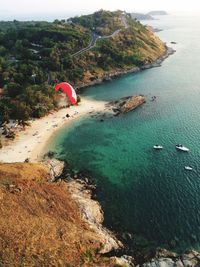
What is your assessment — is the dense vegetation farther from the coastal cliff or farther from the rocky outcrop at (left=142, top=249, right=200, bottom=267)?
the rocky outcrop at (left=142, top=249, right=200, bottom=267)

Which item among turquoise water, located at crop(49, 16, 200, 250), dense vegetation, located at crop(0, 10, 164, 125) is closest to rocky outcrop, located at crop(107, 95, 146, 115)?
turquoise water, located at crop(49, 16, 200, 250)

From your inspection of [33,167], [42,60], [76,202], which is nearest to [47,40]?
[42,60]

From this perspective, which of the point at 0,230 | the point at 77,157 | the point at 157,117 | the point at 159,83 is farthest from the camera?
the point at 159,83

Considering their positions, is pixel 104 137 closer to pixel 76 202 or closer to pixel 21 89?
pixel 76 202

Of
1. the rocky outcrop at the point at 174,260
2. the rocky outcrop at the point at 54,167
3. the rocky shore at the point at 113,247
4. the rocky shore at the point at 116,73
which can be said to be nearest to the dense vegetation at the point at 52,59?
the rocky shore at the point at 116,73

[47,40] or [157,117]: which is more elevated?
[47,40]

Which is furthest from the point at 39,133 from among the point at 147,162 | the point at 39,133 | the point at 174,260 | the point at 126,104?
the point at 174,260

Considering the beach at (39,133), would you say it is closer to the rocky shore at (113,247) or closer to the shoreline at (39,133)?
the shoreline at (39,133)
